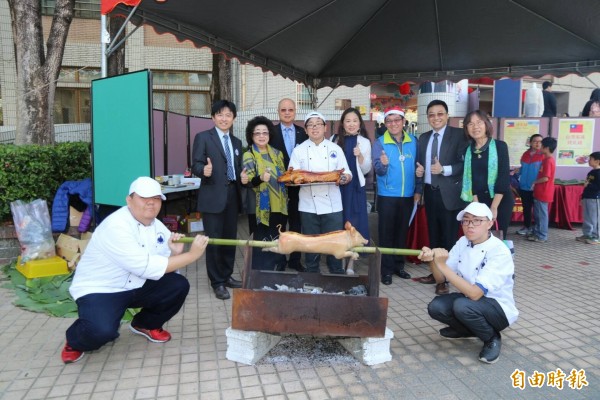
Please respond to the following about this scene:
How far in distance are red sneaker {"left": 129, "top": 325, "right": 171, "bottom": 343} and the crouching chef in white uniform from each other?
36cm

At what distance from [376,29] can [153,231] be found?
5.29 metres

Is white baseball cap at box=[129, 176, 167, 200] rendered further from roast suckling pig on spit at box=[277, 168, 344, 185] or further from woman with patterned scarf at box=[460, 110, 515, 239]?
woman with patterned scarf at box=[460, 110, 515, 239]

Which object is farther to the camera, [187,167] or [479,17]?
[187,167]

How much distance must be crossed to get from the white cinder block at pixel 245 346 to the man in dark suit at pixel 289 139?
2.10m

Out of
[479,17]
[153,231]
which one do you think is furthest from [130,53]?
[153,231]

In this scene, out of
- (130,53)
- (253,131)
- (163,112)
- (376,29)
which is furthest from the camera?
(130,53)

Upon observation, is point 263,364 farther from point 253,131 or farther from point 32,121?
point 32,121

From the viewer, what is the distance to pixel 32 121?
6.46 meters

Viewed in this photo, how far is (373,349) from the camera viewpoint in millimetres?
3154

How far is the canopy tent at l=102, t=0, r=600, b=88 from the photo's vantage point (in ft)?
17.4

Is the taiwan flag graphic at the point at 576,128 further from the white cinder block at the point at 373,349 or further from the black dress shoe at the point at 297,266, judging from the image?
the white cinder block at the point at 373,349

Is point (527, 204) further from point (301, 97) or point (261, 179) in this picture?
point (301, 97)

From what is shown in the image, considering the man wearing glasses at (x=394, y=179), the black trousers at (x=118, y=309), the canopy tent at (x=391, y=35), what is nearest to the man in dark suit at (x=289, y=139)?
the man wearing glasses at (x=394, y=179)

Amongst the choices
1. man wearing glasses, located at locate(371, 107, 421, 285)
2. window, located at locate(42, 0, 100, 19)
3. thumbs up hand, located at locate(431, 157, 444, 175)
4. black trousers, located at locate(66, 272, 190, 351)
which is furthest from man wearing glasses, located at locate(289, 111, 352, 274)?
window, located at locate(42, 0, 100, 19)
